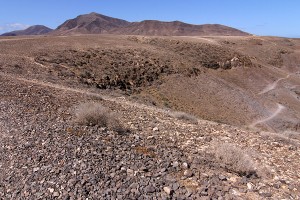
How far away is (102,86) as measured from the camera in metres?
26.0

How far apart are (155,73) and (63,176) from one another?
27392mm

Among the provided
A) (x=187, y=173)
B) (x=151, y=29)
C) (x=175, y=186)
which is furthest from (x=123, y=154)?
(x=151, y=29)

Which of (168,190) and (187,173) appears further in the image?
(187,173)

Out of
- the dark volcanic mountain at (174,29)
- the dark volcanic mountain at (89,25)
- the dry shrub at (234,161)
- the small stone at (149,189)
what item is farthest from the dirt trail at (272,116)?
the dark volcanic mountain at (89,25)

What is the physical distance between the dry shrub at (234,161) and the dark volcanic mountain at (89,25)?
539ft

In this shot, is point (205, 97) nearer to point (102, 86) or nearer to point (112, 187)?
point (102, 86)

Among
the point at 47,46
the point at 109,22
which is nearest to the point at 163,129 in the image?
the point at 47,46

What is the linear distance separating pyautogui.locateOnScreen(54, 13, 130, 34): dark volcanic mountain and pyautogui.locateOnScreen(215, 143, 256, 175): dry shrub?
16418 cm

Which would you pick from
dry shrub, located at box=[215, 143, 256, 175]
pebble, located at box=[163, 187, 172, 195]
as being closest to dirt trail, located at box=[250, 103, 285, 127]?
dry shrub, located at box=[215, 143, 256, 175]

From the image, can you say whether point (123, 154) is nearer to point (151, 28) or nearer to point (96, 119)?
point (96, 119)

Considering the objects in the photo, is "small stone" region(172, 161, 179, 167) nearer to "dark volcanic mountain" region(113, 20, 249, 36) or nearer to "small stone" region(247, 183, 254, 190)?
"small stone" region(247, 183, 254, 190)

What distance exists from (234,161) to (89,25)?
177432 millimetres

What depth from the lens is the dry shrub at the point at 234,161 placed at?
25.1ft

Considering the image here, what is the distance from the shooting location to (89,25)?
581ft
